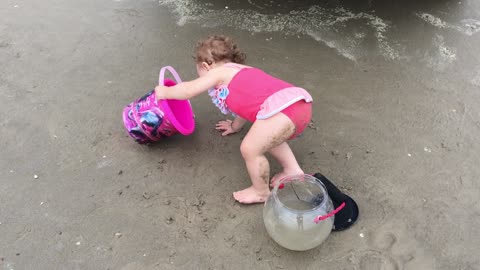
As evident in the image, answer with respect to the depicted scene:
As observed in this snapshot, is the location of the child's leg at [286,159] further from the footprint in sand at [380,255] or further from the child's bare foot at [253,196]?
the footprint in sand at [380,255]

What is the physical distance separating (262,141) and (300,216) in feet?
1.14

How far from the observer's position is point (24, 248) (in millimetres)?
1789

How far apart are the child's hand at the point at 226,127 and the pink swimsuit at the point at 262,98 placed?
31 cm

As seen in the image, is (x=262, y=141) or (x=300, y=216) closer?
(x=300, y=216)

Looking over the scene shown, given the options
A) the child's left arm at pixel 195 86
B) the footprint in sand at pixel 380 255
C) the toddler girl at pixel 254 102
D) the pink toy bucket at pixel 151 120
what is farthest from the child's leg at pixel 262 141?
the footprint in sand at pixel 380 255

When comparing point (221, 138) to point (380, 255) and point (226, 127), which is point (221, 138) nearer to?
point (226, 127)

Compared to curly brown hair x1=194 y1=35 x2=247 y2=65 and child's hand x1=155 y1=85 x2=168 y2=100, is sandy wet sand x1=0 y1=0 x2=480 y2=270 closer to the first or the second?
child's hand x1=155 y1=85 x2=168 y2=100

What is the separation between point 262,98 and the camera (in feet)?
6.15

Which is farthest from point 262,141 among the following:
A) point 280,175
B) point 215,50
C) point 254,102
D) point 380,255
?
point 380,255

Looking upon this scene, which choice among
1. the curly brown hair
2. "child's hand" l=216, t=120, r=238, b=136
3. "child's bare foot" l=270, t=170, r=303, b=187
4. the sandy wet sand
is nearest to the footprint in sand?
the sandy wet sand

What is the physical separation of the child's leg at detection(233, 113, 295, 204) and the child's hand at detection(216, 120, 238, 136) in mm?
416

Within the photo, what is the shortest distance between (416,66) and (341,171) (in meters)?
1.02

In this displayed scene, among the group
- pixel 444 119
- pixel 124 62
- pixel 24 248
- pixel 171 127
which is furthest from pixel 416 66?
pixel 24 248

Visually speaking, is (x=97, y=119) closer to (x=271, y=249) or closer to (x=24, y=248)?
(x=24, y=248)
